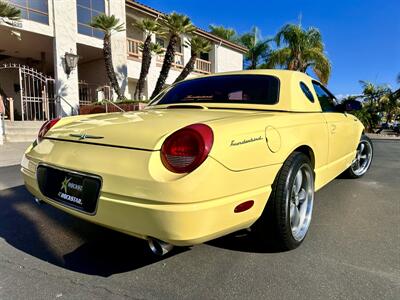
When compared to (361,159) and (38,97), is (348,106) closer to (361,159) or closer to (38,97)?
(361,159)

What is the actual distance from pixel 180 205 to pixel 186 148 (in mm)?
331

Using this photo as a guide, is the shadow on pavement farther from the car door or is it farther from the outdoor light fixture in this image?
the outdoor light fixture

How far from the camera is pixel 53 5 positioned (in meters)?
11.8

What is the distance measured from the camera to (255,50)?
85.2ft

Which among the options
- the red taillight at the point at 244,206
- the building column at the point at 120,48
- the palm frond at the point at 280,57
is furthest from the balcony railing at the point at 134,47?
the red taillight at the point at 244,206

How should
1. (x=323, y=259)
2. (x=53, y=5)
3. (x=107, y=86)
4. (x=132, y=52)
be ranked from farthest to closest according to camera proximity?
(x=132, y=52)
(x=107, y=86)
(x=53, y=5)
(x=323, y=259)

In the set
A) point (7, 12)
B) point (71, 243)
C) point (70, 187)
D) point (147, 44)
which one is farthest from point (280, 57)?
point (70, 187)

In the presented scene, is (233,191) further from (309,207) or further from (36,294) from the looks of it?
(36,294)

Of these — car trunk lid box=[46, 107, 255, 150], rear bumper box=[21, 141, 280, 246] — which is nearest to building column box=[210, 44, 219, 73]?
car trunk lid box=[46, 107, 255, 150]

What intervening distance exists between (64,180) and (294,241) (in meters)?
1.76

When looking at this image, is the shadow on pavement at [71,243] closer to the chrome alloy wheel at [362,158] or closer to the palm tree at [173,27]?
the chrome alloy wheel at [362,158]

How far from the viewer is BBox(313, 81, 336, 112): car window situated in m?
3.50

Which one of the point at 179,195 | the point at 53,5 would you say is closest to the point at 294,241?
the point at 179,195

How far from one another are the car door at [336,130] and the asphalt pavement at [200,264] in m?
0.66
